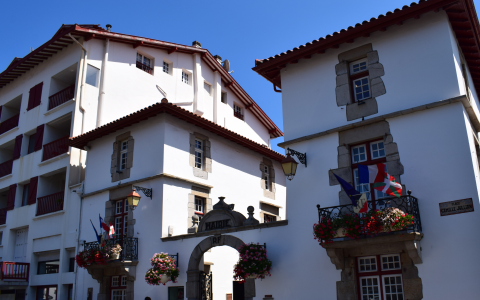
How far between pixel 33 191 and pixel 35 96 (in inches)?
189

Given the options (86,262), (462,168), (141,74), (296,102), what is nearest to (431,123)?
(462,168)

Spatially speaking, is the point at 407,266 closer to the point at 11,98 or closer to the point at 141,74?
the point at 141,74

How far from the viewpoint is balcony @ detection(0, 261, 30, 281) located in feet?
57.1

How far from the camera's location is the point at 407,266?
924cm

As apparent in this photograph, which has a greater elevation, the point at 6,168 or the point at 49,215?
the point at 6,168

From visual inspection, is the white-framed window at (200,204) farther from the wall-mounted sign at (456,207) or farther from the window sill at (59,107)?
A: the wall-mounted sign at (456,207)

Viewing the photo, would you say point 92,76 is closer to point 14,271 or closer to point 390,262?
point 14,271

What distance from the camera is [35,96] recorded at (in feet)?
69.6

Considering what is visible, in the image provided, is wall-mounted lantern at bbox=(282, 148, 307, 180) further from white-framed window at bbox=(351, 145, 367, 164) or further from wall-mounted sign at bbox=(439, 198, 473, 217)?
wall-mounted sign at bbox=(439, 198, 473, 217)

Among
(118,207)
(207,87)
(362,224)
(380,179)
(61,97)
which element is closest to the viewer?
(362,224)

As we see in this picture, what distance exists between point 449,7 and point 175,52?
14.3 metres

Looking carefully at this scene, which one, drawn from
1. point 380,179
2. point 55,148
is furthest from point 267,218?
point 380,179

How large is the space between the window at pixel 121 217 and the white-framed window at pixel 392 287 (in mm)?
Result: 8883

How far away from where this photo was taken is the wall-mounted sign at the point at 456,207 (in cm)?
897
